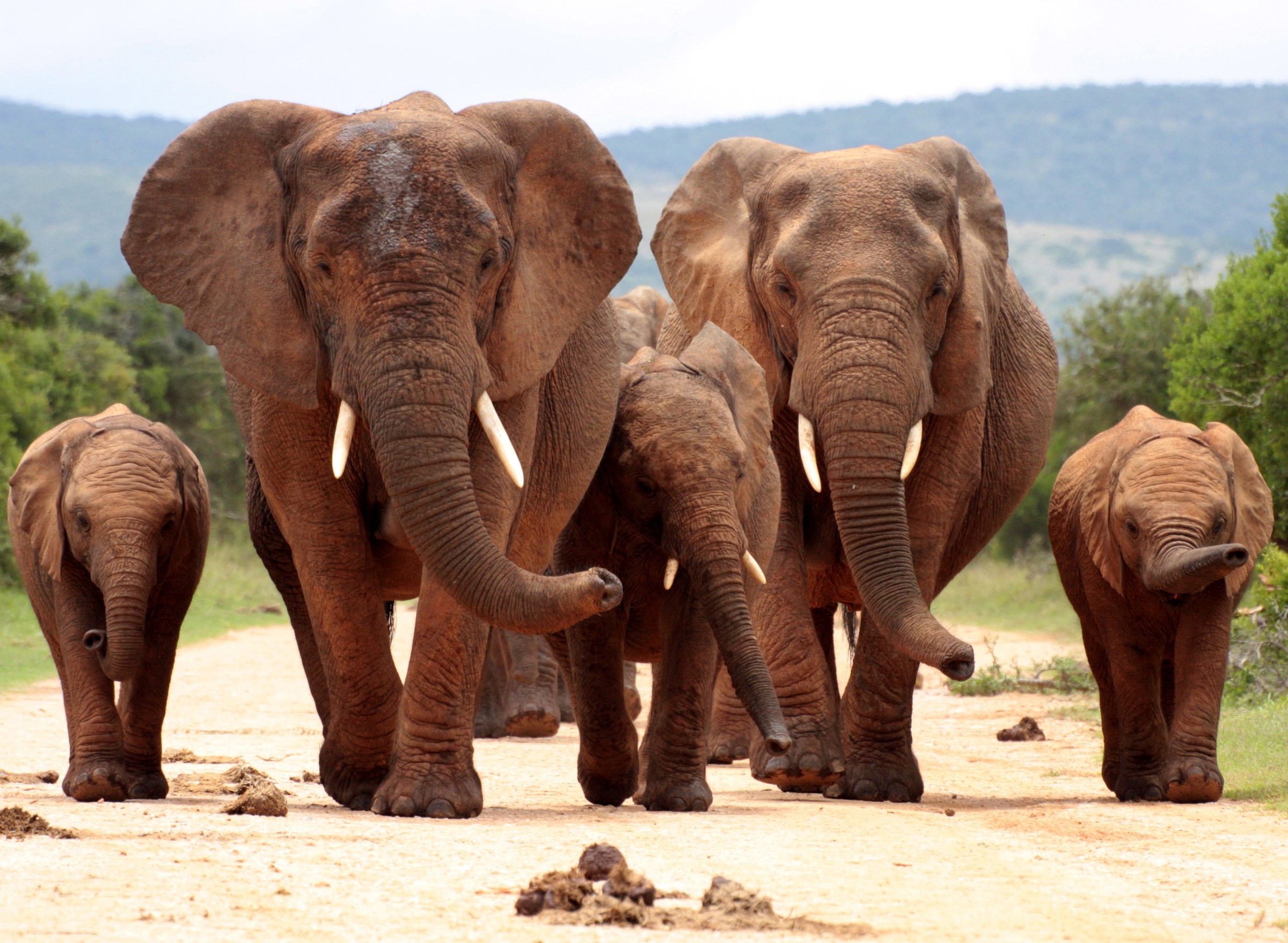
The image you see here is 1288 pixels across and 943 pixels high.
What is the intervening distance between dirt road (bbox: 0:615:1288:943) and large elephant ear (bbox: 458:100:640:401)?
5.78ft

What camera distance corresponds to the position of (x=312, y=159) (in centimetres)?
668

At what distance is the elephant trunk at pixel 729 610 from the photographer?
7.01 metres

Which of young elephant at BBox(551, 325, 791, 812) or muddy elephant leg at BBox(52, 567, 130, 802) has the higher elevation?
young elephant at BBox(551, 325, 791, 812)

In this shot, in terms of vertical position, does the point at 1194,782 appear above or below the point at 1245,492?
below

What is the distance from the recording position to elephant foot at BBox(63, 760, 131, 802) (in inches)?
292

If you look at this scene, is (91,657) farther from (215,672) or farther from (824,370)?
(215,672)

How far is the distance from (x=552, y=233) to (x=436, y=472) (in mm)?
1460

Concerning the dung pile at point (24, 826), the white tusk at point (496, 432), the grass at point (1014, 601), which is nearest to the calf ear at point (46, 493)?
the dung pile at point (24, 826)

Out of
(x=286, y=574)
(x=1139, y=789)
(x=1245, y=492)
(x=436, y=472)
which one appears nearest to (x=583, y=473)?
(x=436, y=472)

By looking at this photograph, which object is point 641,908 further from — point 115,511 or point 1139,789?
point 1139,789

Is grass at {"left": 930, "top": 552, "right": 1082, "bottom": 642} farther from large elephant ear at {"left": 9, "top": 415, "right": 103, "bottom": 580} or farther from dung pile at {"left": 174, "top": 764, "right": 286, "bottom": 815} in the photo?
large elephant ear at {"left": 9, "top": 415, "right": 103, "bottom": 580}

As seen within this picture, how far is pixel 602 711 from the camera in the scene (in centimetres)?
750

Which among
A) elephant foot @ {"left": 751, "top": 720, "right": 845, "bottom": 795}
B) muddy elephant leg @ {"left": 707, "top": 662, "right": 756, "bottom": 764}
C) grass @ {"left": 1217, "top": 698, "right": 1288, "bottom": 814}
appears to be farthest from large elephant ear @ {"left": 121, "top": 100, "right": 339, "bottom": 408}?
grass @ {"left": 1217, "top": 698, "right": 1288, "bottom": 814}

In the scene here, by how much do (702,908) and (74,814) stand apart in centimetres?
291
